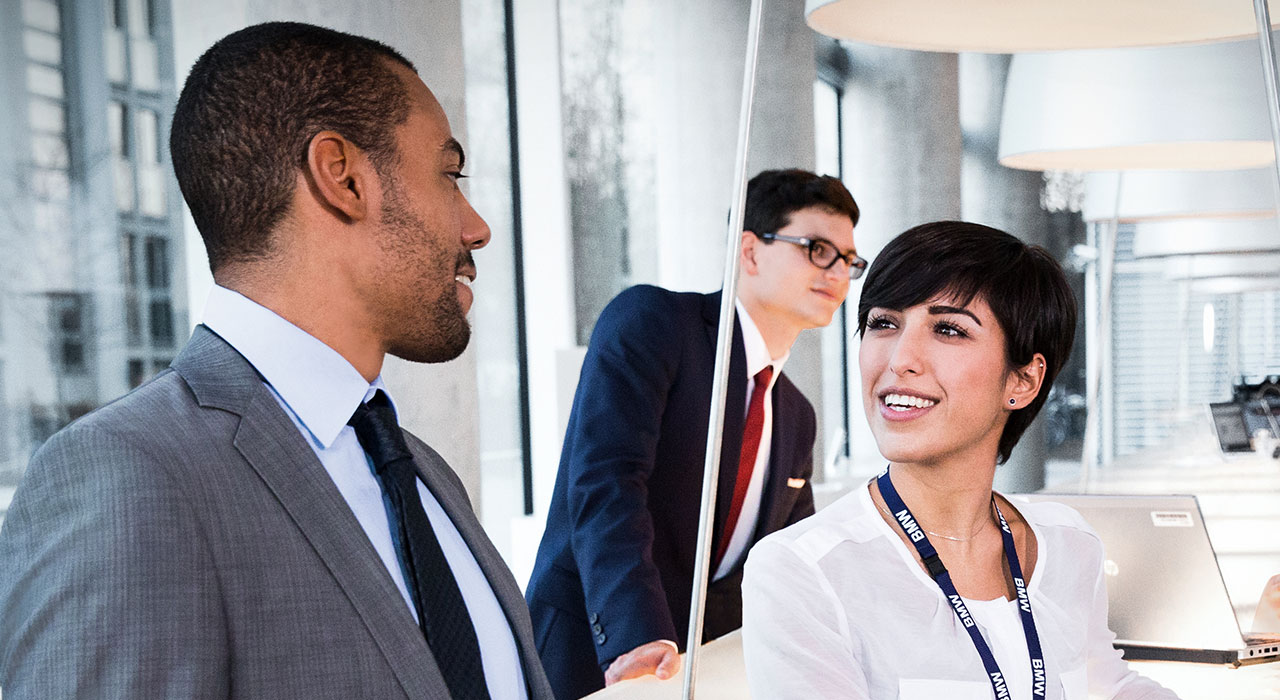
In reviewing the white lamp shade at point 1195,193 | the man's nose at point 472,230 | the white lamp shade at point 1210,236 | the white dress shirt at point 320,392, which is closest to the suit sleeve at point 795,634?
the white dress shirt at point 320,392

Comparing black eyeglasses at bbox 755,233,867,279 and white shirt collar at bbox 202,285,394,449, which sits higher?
black eyeglasses at bbox 755,233,867,279

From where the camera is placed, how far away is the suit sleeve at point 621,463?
8.22 ft

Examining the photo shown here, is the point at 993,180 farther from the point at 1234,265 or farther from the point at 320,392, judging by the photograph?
the point at 320,392

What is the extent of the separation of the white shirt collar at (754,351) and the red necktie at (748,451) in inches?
0.6

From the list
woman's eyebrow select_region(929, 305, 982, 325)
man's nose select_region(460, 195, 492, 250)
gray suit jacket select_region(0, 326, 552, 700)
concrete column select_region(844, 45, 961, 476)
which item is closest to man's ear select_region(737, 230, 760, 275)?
woman's eyebrow select_region(929, 305, 982, 325)

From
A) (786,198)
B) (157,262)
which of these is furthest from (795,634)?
(157,262)

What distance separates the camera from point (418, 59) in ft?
11.1

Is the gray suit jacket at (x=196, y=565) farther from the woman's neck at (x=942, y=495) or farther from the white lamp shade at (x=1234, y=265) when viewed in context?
the white lamp shade at (x=1234, y=265)

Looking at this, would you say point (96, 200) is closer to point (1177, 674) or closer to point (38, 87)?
point (38, 87)

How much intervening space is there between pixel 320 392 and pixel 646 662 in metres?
1.38


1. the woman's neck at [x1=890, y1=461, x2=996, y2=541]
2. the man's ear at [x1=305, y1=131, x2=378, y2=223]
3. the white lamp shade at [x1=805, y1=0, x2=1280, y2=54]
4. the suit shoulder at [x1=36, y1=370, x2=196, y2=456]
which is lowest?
the woman's neck at [x1=890, y1=461, x2=996, y2=541]

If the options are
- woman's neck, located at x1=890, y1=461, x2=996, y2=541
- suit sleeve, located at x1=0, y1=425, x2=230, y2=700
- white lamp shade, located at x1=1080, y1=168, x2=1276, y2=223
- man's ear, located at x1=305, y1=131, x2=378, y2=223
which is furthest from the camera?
white lamp shade, located at x1=1080, y1=168, x2=1276, y2=223

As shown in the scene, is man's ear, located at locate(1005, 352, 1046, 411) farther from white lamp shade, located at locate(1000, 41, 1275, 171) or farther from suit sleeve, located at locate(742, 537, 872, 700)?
white lamp shade, located at locate(1000, 41, 1275, 171)

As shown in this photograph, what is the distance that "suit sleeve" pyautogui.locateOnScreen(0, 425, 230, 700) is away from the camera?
0.89m
